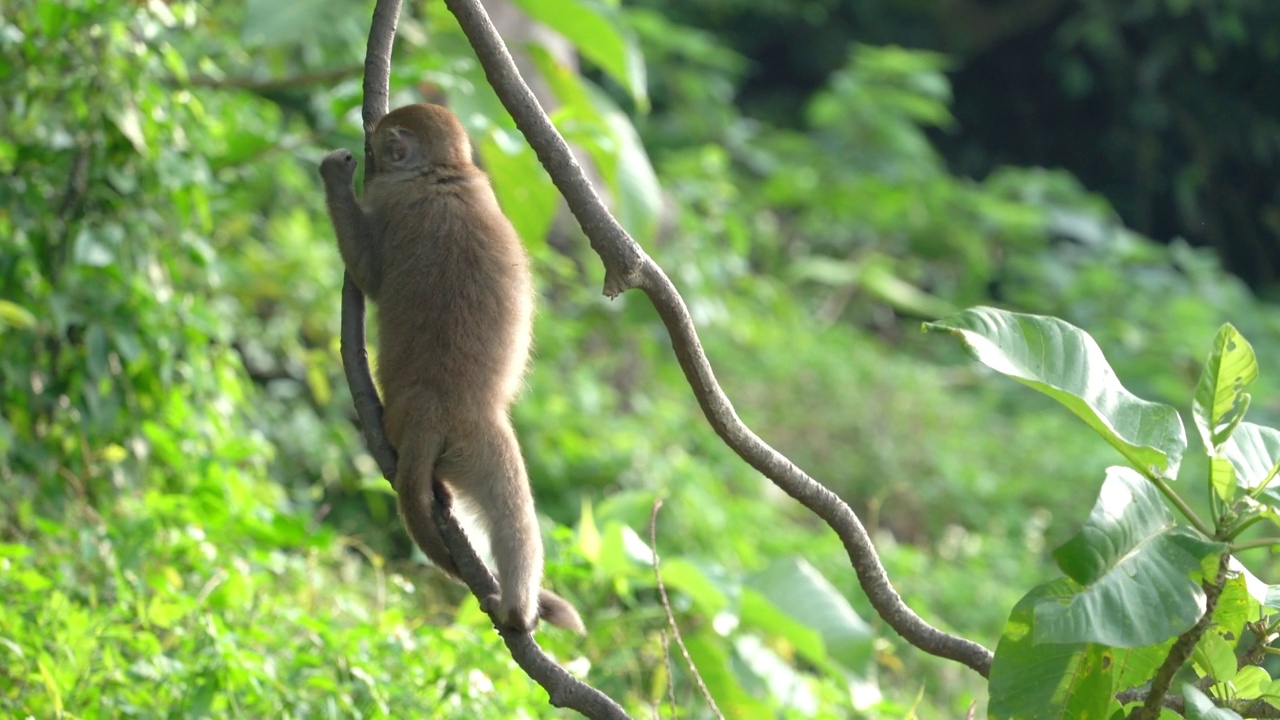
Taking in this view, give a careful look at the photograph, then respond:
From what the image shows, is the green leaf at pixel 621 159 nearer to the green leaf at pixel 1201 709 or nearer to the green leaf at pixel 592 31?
the green leaf at pixel 592 31

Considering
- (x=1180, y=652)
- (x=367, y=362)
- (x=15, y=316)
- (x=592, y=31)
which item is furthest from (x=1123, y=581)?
(x=592, y=31)

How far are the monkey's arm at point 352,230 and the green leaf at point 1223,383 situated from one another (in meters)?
1.81

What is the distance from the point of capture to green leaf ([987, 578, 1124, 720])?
228cm

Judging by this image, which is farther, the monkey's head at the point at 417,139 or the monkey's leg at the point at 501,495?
the monkey's head at the point at 417,139

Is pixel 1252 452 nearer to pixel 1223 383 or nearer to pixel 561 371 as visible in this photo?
pixel 1223 383

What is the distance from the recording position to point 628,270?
2.32 metres

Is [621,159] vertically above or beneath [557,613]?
beneath

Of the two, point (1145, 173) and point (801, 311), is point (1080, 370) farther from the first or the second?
point (1145, 173)

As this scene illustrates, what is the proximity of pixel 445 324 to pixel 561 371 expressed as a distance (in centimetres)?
525

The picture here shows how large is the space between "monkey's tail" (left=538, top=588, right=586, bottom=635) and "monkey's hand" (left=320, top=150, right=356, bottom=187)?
3.46ft

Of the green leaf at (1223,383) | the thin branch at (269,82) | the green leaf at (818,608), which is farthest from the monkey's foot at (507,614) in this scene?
the thin branch at (269,82)

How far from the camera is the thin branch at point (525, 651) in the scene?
7.65 ft

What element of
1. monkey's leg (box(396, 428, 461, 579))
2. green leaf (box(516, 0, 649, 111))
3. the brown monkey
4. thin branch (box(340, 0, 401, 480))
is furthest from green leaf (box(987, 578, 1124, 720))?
green leaf (box(516, 0, 649, 111))

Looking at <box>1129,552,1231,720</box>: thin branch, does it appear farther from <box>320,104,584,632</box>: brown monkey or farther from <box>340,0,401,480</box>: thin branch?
<box>340,0,401,480</box>: thin branch
